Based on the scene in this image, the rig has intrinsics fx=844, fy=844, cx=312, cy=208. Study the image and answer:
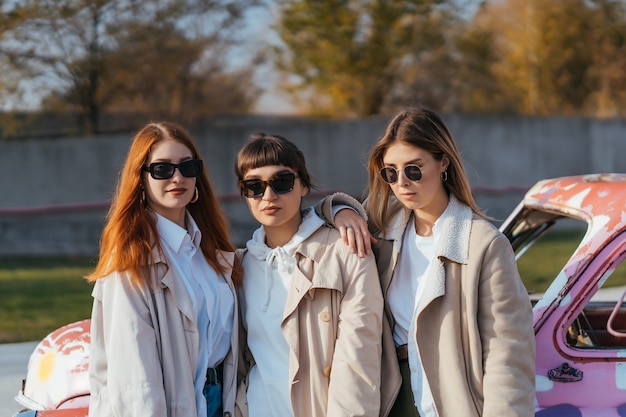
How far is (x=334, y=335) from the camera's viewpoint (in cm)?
274

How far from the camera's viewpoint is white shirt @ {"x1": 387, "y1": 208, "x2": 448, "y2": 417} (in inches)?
105

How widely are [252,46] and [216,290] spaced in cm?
1389

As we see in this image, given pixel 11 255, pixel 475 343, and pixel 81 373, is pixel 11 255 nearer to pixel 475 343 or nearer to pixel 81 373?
pixel 81 373

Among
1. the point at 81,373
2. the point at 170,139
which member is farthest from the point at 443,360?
the point at 81,373

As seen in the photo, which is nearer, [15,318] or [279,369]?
[279,369]

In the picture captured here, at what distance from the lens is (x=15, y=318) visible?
26.7 ft

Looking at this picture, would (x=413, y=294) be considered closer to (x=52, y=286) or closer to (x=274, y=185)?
(x=274, y=185)

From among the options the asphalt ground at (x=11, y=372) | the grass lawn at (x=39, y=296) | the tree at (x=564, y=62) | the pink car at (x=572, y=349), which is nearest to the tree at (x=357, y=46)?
the tree at (x=564, y=62)

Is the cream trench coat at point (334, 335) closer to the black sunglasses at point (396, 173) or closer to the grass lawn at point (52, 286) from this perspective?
Answer: the black sunglasses at point (396, 173)

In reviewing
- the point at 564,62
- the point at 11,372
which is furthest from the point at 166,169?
the point at 564,62

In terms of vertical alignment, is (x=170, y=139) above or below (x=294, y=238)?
above

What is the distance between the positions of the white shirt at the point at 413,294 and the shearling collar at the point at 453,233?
3 centimetres

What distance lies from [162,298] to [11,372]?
3.56 m

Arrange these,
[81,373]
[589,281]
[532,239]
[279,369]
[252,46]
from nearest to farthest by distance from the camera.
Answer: [279,369], [589,281], [81,373], [532,239], [252,46]
